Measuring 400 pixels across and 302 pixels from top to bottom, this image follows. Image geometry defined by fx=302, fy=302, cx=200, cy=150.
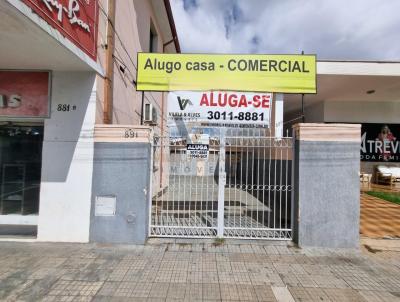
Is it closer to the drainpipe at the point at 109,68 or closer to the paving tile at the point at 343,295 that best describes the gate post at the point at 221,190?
the paving tile at the point at 343,295

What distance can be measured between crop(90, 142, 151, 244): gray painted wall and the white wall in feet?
0.69

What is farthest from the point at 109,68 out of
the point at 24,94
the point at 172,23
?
the point at 172,23

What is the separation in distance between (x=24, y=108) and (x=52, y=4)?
258 centimetres

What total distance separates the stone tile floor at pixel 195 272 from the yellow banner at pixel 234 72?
3174mm

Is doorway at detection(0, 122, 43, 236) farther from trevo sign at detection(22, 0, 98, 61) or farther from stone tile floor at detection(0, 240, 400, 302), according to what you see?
trevo sign at detection(22, 0, 98, 61)

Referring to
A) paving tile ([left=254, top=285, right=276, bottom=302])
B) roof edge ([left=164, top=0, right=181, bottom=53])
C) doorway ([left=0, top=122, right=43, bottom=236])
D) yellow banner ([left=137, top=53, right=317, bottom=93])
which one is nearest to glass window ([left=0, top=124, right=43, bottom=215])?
doorway ([left=0, top=122, right=43, bottom=236])

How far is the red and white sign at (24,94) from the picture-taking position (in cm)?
594

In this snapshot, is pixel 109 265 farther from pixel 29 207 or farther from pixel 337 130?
pixel 337 130

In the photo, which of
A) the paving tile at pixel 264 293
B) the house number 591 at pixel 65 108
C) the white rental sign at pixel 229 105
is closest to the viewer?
the paving tile at pixel 264 293

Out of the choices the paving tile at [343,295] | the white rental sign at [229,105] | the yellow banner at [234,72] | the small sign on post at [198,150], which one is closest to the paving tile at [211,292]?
the paving tile at [343,295]

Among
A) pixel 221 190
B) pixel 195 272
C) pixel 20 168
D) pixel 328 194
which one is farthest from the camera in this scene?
pixel 20 168

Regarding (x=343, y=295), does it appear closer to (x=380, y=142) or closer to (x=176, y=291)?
(x=176, y=291)

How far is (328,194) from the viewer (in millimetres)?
5891

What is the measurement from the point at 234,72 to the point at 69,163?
380 centimetres
